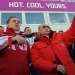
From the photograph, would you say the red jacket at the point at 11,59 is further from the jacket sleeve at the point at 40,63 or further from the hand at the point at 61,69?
the hand at the point at 61,69

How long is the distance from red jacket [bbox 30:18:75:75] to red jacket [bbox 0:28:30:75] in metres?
0.20

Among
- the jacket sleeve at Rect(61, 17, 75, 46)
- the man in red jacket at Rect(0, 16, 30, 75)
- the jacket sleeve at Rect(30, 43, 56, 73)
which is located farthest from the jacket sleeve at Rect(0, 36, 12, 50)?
the jacket sleeve at Rect(61, 17, 75, 46)

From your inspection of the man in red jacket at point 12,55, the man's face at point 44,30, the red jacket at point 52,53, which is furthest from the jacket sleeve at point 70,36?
the man in red jacket at point 12,55

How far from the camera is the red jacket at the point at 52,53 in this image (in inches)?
89.7

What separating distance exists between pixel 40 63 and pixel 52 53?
0.23m

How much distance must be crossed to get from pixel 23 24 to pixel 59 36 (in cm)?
589

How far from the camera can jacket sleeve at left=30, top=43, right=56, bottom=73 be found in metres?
2.25

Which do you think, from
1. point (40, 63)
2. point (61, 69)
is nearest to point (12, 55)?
point (40, 63)

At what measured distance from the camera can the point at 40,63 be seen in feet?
7.57

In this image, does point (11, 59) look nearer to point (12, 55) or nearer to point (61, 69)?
point (12, 55)

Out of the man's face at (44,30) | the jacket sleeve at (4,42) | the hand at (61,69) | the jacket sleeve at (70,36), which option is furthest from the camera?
the man's face at (44,30)

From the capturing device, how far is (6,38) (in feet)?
6.61

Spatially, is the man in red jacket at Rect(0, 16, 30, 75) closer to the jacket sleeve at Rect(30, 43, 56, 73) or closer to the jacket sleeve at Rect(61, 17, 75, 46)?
→ the jacket sleeve at Rect(30, 43, 56, 73)

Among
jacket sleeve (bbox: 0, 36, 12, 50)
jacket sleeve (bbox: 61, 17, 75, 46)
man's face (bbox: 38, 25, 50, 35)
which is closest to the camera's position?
jacket sleeve (bbox: 0, 36, 12, 50)
